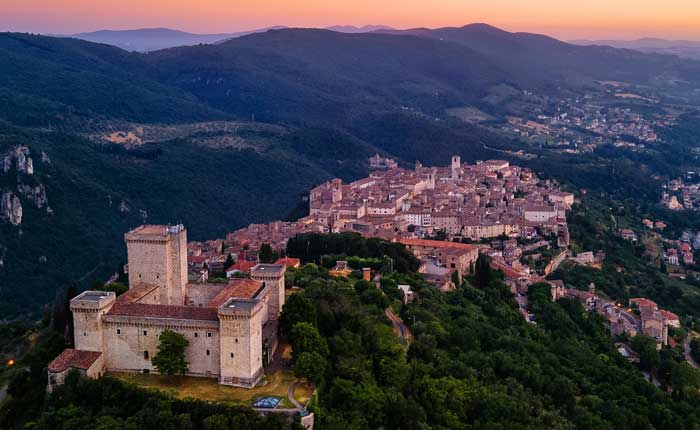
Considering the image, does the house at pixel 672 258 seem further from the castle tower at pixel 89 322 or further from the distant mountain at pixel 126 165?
the castle tower at pixel 89 322

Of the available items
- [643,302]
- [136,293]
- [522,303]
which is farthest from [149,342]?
[643,302]

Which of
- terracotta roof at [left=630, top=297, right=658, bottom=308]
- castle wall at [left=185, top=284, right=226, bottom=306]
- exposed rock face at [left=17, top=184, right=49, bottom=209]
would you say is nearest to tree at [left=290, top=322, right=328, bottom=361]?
castle wall at [left=185, top=284, right=226, bottom=306]

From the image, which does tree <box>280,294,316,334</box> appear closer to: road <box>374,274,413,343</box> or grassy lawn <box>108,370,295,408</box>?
grassy lawn <box>108,370,295,408</box>

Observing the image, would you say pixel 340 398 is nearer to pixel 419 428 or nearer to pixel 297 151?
pixel 419 428

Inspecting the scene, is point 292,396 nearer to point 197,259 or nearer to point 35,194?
point 197,259

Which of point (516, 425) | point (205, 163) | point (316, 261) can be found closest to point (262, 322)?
point (516, 425)

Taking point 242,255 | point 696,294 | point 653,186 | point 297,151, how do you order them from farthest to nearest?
point 297,151
point 653,186
point 696,294
point 242,255

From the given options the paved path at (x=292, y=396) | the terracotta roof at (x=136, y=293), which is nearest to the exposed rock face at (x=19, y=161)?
the terracotta roof at (x=136, y=293)
